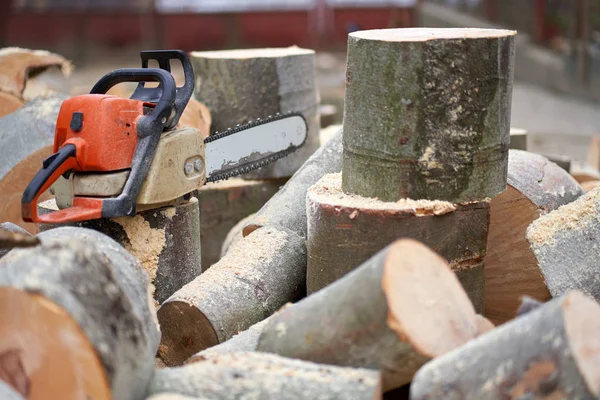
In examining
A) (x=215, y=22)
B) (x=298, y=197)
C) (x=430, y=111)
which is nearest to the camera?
(x=430, y=111)

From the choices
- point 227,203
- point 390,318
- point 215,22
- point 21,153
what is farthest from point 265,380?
point 215,22

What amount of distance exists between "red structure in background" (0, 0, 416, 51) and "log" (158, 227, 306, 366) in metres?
11.8

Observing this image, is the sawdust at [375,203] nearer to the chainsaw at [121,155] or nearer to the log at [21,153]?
the chainsaw at [121,155]

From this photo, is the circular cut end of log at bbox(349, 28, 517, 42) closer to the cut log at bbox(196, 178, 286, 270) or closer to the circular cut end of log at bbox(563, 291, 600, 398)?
the circular cut end of log at bbox(563, 291, 600, 398)

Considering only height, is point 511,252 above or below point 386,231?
below

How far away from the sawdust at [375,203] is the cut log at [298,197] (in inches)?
16.9

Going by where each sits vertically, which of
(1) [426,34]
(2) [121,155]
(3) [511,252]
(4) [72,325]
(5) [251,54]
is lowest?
(3) [511,252]

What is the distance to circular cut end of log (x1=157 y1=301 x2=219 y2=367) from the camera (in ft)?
8.57

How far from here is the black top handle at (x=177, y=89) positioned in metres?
2.74

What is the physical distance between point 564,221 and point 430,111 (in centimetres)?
75

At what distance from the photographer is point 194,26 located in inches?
578

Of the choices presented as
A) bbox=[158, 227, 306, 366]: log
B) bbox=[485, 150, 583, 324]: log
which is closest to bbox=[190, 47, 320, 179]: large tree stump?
bbox=[158, 227, 306, 366]: log

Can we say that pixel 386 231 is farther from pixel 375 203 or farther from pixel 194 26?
pixel 194 26

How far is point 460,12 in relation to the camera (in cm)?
1368
